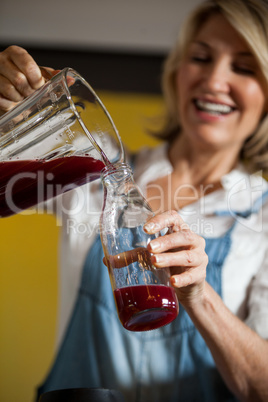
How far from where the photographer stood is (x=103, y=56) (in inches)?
86.0

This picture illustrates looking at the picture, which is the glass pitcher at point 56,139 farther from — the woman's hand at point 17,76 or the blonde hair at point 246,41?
the blonde hair at point 246,41

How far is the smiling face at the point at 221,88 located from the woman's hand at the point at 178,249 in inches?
21.7

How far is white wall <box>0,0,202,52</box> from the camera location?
2.12 m

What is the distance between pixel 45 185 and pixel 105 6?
173 cm

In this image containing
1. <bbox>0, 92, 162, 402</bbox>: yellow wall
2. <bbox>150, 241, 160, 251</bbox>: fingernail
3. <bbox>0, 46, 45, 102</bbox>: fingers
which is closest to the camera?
<bbox>150, 241, 160, 251</bbox>: fingernail

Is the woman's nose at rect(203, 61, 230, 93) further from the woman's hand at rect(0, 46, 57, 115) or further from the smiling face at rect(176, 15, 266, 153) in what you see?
the woman's hand at rect(0, 46, 57, 115)

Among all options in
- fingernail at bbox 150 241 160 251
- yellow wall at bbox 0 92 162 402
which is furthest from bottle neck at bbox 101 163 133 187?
yellow wall at bbox 0 92 162 402

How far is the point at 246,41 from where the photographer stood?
1120 mm

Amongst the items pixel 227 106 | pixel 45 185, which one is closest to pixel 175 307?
pixel 45 185

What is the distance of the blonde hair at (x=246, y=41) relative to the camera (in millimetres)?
1123

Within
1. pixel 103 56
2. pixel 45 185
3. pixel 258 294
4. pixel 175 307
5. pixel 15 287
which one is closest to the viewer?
pixel 175 307

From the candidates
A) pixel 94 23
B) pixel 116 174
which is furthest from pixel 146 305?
pixel 94 23

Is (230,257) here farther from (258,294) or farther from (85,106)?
(85,106)

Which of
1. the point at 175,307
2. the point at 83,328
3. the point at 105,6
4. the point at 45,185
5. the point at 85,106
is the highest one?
the point at 105,6
